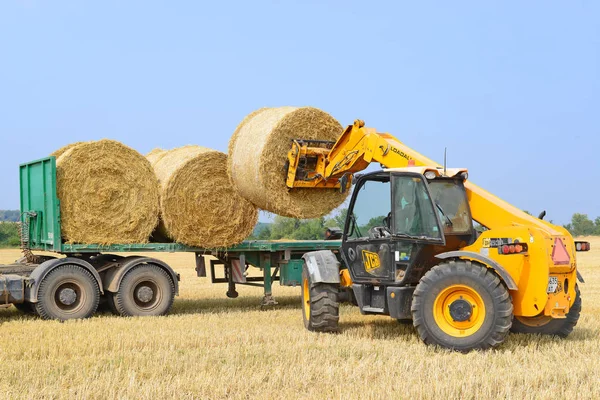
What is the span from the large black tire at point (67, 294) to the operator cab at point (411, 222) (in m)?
4.51

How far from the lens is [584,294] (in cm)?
1446

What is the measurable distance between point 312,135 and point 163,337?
411 centimetres

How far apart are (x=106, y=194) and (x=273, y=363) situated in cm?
524

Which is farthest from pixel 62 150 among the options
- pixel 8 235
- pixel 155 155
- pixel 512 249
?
pixel 8 235

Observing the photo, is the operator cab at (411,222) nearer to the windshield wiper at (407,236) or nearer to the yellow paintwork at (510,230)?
the windshield wiper at (407,236)

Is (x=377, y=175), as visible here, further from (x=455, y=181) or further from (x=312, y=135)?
(x=312, y=135)

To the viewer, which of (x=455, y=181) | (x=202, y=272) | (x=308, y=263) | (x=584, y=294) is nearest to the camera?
(x=455, y=181)

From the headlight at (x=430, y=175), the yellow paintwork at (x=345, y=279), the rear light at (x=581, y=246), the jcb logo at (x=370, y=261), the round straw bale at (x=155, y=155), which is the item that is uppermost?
the round straw bale at (x=155, y=155)

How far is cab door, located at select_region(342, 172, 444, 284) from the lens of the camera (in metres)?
8.42

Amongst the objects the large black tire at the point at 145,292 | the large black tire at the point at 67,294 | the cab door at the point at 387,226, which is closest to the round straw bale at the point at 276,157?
the large black tire at the point at 145,292

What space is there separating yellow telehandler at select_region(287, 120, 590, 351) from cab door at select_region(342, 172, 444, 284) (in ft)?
0.04

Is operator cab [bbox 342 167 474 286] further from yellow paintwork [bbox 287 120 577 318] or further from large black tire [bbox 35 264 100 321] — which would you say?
large black tire [bbox 35 264 100 321]

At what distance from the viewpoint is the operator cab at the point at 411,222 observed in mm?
→ 8422

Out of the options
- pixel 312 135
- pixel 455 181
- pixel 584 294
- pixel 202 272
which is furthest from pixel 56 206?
pixel 584 294
